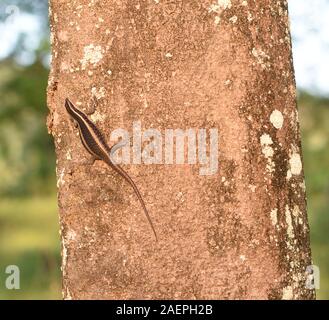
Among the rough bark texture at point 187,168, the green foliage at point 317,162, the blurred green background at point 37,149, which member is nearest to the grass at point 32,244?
the blurred green background at point 37,149

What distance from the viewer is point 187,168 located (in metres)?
1.54

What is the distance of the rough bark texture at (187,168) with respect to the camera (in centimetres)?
153

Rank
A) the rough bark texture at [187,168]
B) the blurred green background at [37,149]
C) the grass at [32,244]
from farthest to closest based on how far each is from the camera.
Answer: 1. the grass at [32,244]
2. the blurred green background at [37,149]
3. the rough bark texture at [187,168]

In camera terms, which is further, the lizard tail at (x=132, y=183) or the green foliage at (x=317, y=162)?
the green foliage at (x=317, y=162)

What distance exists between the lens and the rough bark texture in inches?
60.1

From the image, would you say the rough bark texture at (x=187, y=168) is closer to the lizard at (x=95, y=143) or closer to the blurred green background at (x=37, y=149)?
the lizard at (x=95, y=143)

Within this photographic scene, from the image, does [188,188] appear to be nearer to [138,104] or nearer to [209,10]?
[138,104]

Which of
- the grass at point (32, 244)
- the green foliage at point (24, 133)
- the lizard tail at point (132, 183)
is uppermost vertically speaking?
the green foliage at point (24, 133)

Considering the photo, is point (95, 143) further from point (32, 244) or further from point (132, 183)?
point (32, 244)

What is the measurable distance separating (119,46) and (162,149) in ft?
0.77

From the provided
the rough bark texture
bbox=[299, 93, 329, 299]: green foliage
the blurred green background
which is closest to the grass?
the blurred green background

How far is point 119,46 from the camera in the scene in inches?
62.0
